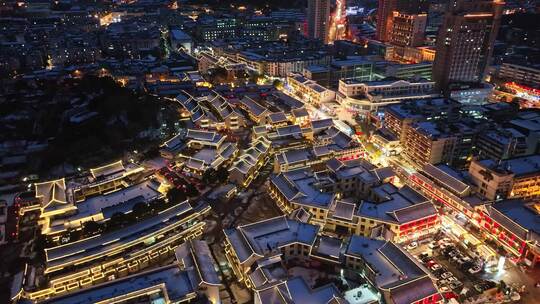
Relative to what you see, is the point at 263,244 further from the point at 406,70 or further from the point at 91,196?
the point at 406,70

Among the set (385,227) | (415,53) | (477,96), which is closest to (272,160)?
(385,227)

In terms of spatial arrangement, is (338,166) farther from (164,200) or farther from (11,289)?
(11,289)

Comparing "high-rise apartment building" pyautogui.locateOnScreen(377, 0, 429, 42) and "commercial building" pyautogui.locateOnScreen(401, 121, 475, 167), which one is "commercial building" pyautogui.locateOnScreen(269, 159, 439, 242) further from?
"high-rise apartment building" pyautogui.locateOnScreen(377, 0, 429, 42)

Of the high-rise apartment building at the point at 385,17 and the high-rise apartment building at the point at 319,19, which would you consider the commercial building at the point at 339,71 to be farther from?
the high-rise apartment building at the point at 319,19

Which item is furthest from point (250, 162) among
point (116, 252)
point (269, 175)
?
point (116, 252)

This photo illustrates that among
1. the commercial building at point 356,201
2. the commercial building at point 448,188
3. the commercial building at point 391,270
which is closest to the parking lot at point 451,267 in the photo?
the commercial building at point 356,201
